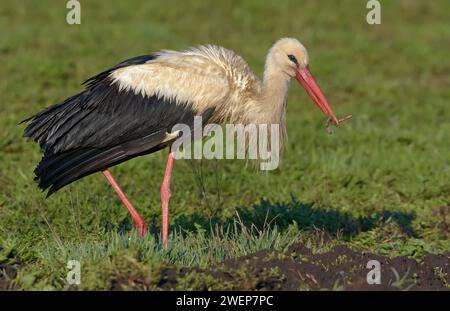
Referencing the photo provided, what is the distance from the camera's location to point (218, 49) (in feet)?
20.0

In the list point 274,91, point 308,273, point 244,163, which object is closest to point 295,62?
point 274,91

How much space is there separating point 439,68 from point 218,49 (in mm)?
6280

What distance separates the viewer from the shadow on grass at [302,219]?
20.9 feet

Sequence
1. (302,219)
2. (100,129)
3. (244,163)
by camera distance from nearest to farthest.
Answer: (100,129) < (302,219) < (244,163)

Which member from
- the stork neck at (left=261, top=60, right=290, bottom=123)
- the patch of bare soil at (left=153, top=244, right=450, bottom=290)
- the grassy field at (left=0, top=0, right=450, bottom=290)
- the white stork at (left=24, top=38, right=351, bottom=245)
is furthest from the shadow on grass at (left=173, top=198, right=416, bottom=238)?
the patch of bare soil at (left=153, top=244, right=450, bottom=290)

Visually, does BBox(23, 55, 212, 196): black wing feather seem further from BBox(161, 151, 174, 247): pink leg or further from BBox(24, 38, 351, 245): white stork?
BBox(161, 151, 174, 247): pink leg

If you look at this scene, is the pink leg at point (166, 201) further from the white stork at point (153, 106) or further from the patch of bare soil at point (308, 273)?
the patch of bare soil at point (308, 273)

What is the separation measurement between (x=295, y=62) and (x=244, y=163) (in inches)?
85.9

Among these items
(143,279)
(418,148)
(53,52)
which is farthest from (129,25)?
(143,279)

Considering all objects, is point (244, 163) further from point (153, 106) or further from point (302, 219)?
point (153, 106)

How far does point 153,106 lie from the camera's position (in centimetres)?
584

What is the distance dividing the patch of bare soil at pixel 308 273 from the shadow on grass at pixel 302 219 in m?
1.20

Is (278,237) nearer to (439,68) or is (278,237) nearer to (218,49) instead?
(218,49)

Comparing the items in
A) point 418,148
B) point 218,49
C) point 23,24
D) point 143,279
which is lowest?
point 143,279
